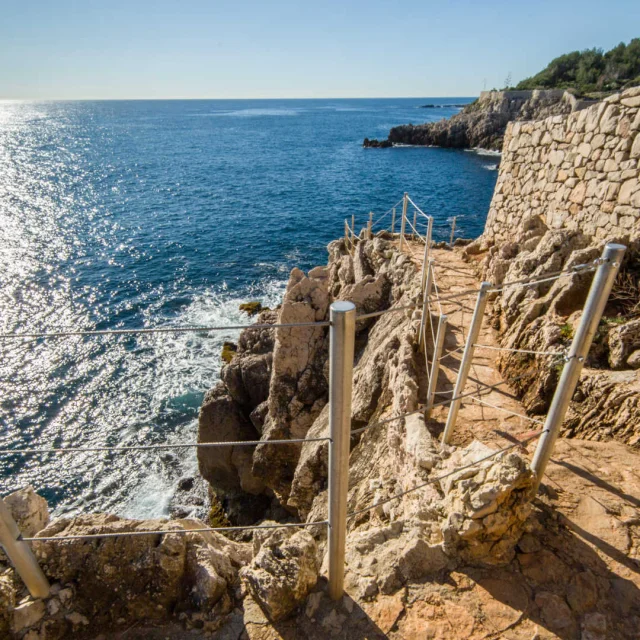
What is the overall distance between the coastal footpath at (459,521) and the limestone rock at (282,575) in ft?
0.05

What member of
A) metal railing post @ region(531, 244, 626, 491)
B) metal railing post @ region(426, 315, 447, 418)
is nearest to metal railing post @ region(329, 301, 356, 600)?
metal railing post @ region(531, 244, 626, 491)

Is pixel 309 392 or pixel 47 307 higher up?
pixel 309 392

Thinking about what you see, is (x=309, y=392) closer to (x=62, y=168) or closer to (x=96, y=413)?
(x=96, y=413)

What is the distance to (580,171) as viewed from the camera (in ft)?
29.6

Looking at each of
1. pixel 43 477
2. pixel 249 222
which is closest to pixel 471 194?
pixel 249 222

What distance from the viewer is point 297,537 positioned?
3.79 metres

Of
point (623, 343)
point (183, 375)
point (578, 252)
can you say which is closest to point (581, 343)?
point (623, 343)

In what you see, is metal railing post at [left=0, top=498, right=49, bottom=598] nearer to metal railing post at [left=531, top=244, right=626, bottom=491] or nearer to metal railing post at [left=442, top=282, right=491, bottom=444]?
metal railing post at [left=442, top=282, right=491, bottom=444]

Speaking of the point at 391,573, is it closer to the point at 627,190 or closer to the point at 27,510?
the point at 27,510

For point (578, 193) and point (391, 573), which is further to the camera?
point (578, 193)

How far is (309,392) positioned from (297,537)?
302 inches

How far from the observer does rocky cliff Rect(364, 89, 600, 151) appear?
7131 cm

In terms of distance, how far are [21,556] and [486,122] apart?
88.9 meters

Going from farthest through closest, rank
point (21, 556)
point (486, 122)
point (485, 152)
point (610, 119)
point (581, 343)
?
point (486, 122), point (485, 152), point (610, 119), point (581, 343), point (21, 556)
